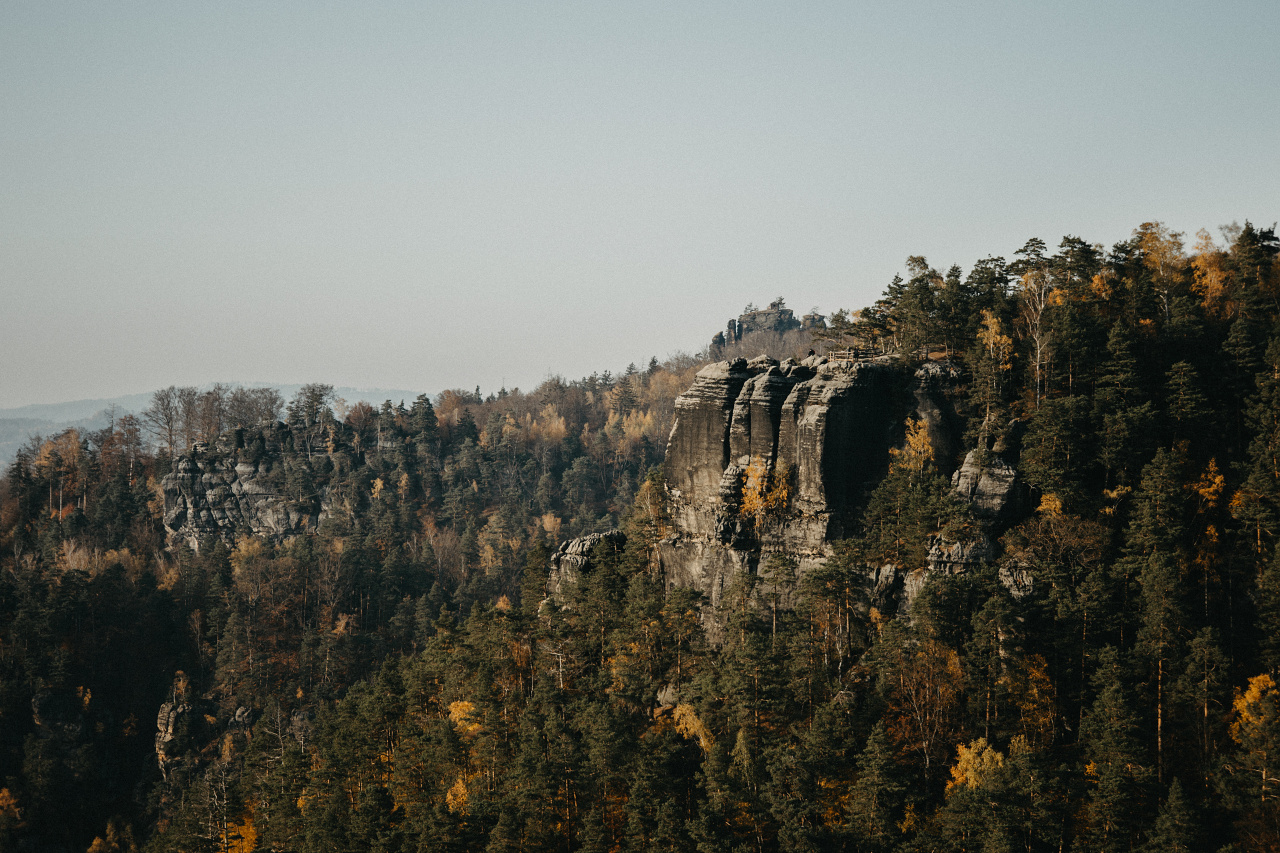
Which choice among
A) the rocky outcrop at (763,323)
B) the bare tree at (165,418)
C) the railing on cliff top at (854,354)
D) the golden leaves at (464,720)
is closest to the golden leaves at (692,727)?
the golden leaves at (464,720)

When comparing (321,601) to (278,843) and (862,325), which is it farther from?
(862,325)

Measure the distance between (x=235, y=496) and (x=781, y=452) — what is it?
3489 inches

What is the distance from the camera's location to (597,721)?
4150 cm

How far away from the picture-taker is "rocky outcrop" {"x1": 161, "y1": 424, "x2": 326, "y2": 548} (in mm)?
113750

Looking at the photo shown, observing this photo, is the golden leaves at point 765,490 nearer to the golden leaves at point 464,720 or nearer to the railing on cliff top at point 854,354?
the railing on cliff top at point 854,354

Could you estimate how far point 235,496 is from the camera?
4537 inches

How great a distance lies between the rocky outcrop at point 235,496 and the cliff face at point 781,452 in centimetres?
7671

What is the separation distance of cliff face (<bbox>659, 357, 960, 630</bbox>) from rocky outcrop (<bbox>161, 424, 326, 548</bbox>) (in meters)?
76.7

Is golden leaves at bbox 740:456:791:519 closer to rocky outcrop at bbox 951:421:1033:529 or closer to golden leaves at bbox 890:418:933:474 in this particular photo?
golden leaves at bbox 890:418:933:474

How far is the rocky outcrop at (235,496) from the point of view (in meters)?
114

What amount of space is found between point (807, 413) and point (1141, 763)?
907 inches

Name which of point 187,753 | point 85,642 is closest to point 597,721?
point 187,753

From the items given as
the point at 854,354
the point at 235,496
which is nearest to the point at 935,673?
the point at 854,354

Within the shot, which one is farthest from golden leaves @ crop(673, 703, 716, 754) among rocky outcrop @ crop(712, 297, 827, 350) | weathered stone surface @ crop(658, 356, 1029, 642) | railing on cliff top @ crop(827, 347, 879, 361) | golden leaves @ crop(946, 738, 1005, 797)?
rocky outcrop @ crop(712, 297, 827, 350)
